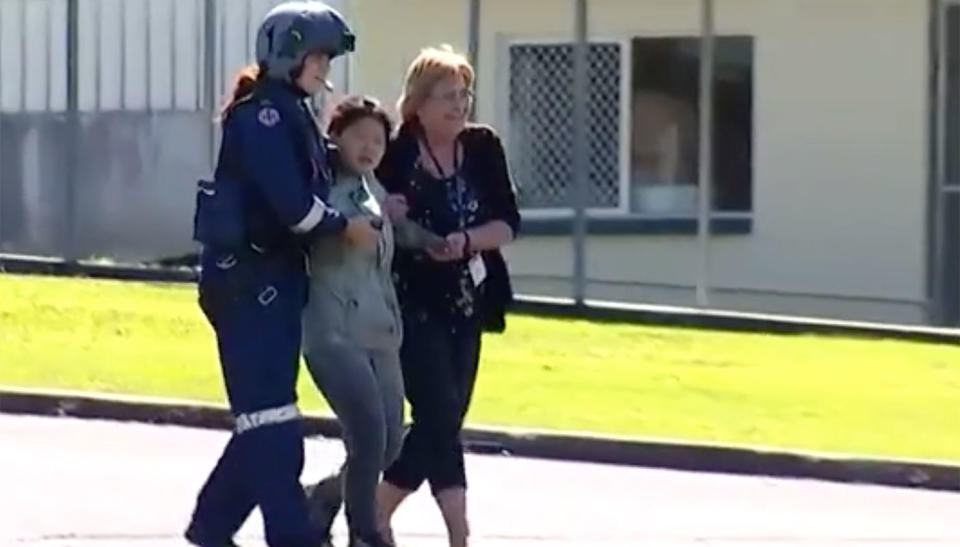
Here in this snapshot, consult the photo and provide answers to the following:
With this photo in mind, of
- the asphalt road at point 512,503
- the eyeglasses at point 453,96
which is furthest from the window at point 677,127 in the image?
the eyeglasses at point 453,96

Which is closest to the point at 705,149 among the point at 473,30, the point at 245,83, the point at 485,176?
the point at 473,30

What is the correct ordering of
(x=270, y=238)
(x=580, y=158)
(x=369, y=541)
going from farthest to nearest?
(x=580, y=158), (x=369, y=541), (x=270, y=238)

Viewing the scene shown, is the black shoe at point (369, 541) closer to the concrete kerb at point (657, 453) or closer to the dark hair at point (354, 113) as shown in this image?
the dark hair at point (354, 113)

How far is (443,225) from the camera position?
878 cm

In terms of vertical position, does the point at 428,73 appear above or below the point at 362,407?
above

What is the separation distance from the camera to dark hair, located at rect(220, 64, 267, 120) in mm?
8086

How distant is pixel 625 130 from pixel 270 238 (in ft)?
40.9

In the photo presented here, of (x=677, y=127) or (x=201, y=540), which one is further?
(x=677, y=127)

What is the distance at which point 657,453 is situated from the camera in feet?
41.0

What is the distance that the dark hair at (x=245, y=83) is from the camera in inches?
318

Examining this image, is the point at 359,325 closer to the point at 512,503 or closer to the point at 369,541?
the point at 369,541

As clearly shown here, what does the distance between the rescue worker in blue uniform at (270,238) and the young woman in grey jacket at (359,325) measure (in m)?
0.28

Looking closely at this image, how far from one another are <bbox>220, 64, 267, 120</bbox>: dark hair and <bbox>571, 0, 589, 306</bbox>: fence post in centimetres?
1012

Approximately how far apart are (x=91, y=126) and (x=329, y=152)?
13169 millimetres
